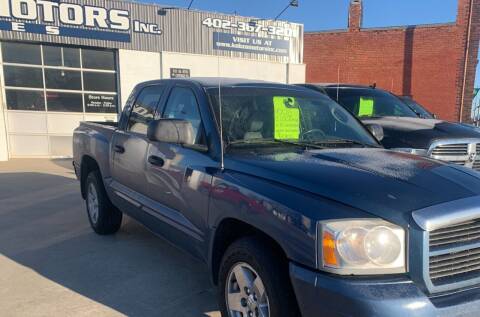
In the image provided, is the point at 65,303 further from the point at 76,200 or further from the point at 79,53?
the point at 79,53

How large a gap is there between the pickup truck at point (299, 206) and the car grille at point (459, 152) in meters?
2.43

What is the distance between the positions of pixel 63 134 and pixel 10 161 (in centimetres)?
168

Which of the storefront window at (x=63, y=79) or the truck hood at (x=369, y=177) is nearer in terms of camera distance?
the truck hood at (x=369, y=177)

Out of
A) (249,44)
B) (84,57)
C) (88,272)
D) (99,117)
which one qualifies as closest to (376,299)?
A: (88,272)

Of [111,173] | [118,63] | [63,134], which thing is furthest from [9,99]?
[111,173]

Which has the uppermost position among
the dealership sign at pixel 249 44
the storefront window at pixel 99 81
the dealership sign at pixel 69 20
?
the dealership sign at pixel 69 20

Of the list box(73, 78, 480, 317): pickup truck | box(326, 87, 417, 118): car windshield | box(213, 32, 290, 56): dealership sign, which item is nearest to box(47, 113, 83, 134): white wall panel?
box(213, 32, 290, 56): dealership sign

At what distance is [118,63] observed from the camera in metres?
13.2

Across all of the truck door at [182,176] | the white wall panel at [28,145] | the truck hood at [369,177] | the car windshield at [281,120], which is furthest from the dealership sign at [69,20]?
the truck hood at [369,177]

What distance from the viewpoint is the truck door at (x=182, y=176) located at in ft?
10.1

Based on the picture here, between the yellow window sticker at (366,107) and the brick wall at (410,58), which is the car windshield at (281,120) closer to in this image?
the yellow window sticker at (366,107)

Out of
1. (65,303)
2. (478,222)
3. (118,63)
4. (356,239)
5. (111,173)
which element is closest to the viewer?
(356,239)

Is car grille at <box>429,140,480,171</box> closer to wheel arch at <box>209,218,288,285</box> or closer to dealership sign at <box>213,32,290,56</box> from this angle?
wheel arch at <box>209,218,288,285</box>

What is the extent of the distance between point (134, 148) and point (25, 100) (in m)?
10.1
